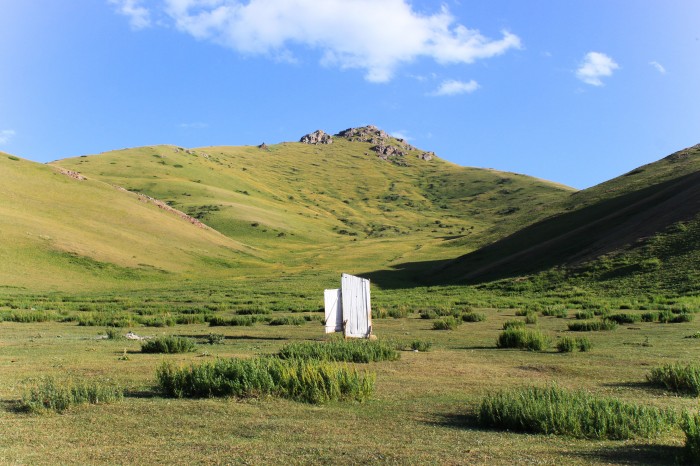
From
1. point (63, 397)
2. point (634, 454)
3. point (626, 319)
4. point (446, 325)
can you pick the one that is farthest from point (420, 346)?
point (626, 319)

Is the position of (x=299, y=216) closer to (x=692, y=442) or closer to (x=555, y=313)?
(x=555, y=313)

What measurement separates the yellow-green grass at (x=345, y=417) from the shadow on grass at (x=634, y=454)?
0.02 metres

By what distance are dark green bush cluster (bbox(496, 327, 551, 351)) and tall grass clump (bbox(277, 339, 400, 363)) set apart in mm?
4690

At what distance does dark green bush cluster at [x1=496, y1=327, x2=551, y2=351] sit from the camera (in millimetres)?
17422

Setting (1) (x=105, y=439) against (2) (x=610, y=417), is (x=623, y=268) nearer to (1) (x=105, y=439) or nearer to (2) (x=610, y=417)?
(2) (x=610, y=417)

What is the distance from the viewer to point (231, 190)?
520 ft

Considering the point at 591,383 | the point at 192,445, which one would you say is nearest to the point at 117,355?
the point at 192,445

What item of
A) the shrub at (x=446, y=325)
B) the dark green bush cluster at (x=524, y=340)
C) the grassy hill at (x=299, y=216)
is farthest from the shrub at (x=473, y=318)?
the grassy hill at (x=299, y=216)

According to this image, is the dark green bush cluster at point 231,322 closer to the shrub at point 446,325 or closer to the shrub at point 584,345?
the shrub at point 446,325

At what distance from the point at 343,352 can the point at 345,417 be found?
6.05m

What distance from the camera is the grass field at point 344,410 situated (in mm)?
6930

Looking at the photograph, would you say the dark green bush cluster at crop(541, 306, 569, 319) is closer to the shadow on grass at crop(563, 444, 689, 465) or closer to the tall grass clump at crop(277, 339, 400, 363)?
the tall grass clump at crop(277, 339, 400, 363)

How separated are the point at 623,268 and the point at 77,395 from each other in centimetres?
4695

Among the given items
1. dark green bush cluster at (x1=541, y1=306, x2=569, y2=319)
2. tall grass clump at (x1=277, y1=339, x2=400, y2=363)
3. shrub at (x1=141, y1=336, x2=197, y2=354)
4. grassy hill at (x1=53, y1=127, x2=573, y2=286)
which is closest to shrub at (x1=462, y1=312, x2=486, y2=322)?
dark green bush cluster at (x1=541, y1=306, x2=569, y2=319)
